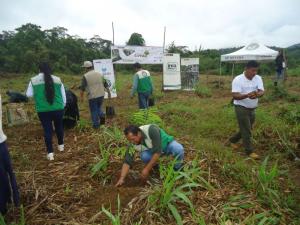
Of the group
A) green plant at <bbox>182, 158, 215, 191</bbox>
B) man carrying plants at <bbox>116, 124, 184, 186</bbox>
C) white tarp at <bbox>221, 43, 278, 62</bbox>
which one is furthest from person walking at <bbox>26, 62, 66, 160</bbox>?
white tarp at <bbox>221, 43, 278, 62</bbox>

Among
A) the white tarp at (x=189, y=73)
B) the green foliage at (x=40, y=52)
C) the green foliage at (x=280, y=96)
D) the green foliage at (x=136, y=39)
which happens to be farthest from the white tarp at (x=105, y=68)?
the green foliage at (x=136, y=39)

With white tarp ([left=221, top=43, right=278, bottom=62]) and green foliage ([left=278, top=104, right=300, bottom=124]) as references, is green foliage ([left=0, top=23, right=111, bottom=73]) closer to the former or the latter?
white tarp ([left=221, top=43, right=278, bottom=62])

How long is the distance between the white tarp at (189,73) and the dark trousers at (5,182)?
1178 cm

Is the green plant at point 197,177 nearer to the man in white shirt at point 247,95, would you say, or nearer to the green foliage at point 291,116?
the man in white shirt at point 247,95

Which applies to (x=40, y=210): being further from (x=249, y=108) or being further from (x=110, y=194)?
(x=249, y=108)

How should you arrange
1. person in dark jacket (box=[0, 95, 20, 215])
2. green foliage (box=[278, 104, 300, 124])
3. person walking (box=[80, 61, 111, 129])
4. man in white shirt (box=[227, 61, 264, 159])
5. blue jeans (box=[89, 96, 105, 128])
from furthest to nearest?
green foliage (box=[278, 104, 300, 124])
blue jeans (box=[89, 96, 105, 128])
person walking (box=[80, 61, 111, 129])
man in white shirt (box=[227, 61, 264, 159])
person in dark jacket (box=[0, 95, 20, 215])

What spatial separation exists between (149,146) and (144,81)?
160 inches

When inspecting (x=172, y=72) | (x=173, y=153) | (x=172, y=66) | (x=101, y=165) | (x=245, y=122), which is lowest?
(x=101, y=165)

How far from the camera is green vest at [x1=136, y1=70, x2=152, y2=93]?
8.18m

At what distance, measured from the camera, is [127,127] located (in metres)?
4.13

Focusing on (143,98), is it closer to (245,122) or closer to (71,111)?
(71,111)

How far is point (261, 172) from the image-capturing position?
4.10 m

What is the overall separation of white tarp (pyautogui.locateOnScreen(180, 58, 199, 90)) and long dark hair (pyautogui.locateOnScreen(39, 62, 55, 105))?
10072mm

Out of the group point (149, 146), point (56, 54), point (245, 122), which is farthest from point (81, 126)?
point (56, 54)
